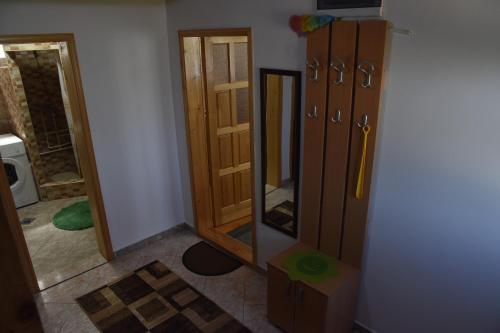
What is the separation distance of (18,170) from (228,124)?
271 centimetres

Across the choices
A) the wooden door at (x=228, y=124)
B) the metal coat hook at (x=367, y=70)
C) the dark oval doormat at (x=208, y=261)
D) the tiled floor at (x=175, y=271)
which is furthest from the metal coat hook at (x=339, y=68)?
the dark oval doormat at (x=208, y=261)

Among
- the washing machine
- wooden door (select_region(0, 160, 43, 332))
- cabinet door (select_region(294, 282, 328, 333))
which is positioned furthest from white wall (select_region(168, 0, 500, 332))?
the washing machine

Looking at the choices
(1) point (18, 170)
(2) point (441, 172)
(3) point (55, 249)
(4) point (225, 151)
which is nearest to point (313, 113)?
(2) point (441, 172)

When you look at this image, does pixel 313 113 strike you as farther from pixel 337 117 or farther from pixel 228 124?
pixel 228 124

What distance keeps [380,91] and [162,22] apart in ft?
6.98

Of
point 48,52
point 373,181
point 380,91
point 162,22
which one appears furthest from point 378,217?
point 48,52

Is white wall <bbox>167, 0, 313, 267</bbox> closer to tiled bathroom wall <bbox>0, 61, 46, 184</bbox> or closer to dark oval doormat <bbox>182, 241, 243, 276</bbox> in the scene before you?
dark oval doormat <bbox>182, 241, 243, 276</bbox>

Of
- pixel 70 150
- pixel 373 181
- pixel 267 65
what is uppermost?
pixel 267 65

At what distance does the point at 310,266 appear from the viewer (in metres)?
2.40

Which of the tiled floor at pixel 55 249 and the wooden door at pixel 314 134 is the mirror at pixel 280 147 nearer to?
the wooden door at pixel 314 134

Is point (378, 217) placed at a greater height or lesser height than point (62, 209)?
greater

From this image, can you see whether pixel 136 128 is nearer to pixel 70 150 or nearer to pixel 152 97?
pixel 152 97

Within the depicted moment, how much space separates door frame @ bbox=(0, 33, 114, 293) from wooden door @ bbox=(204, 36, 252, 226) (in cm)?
109

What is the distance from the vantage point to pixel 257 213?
300cm
